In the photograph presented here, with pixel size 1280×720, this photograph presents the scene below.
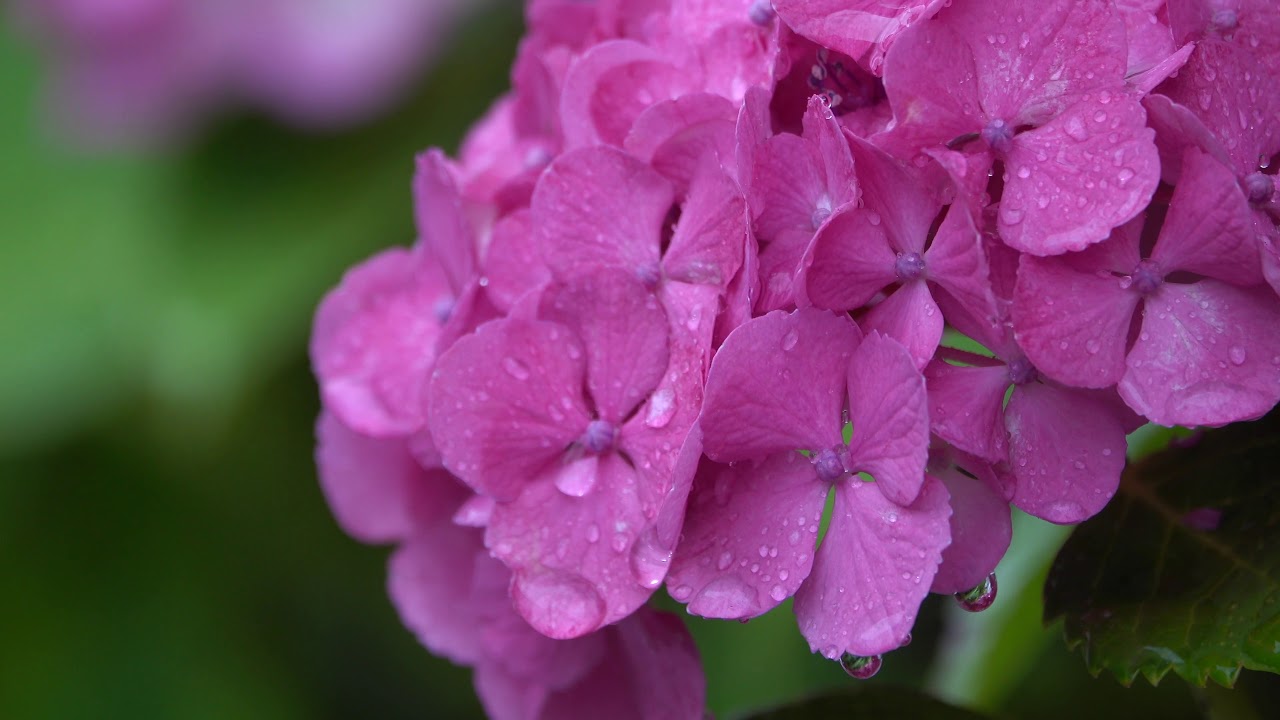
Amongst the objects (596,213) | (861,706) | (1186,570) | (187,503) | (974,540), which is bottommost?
(187,503)

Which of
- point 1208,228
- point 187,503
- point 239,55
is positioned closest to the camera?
point 1208,228

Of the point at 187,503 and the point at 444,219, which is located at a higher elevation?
the point at 444,219

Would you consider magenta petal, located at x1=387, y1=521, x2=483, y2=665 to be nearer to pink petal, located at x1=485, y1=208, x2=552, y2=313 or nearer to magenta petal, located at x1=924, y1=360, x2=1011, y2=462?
pink petal, located at x1=485, y1=208, x2=552, y2=313

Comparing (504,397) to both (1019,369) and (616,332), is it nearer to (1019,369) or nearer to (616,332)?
(616,332)

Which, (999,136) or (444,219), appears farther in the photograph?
(444,219)

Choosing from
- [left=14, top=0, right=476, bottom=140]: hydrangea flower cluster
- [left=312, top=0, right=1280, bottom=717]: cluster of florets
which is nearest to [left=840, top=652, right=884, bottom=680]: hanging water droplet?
[left=312, top=0, right=1280, bottom=717]: cluster of florets

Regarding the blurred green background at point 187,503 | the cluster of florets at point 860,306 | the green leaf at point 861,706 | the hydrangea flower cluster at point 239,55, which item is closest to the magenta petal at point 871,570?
the cluster of florets at point 860,306

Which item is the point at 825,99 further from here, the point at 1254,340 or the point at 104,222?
the point at 104,222

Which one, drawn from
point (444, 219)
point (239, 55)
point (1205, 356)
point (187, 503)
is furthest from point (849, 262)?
point (239, 55)
